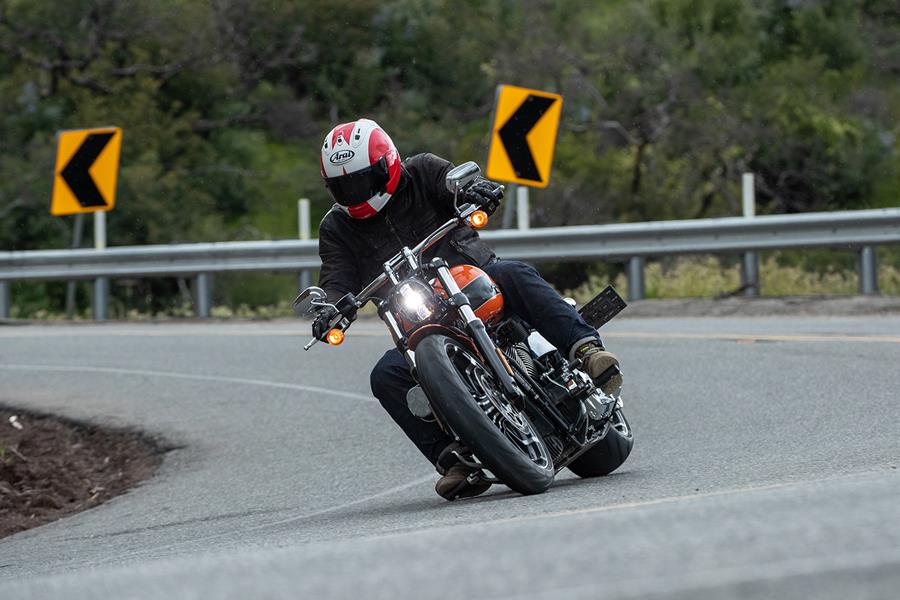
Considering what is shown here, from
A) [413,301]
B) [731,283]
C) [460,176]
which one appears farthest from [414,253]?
[731,283]

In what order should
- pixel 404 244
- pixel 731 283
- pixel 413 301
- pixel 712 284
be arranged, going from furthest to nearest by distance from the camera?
pixel 731 283, pixel 712 284, pixel 404 244, pixel 413 301

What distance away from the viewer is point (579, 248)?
61.8 feet

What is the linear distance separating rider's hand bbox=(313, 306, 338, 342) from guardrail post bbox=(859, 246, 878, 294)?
36.5ft

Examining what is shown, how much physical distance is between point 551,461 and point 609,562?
11.2ft

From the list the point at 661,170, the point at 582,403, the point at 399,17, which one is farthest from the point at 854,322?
the point at 399,17

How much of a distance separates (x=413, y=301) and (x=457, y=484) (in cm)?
80

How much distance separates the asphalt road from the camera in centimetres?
352

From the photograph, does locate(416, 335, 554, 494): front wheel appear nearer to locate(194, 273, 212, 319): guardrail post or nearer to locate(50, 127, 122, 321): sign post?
locate(194, 273, 212, 319): guardrail post

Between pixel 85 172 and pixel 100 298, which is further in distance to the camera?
pixel 85 172

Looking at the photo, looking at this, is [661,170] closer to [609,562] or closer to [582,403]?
[582,403]

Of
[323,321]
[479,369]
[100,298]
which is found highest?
[323,321]

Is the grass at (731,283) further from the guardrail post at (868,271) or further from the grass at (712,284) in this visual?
the guardrail post at (868,271)

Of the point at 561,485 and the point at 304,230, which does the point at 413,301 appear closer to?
the point at 561,485

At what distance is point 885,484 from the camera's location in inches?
204
